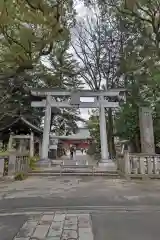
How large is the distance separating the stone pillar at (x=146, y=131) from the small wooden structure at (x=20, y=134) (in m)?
12.7

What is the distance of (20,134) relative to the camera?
26.1m

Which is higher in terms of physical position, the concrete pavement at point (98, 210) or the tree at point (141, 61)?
the tree at point (141, 61)

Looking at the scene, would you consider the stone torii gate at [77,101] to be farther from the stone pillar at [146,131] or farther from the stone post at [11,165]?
the stone post at [11,165]

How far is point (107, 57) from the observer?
889 inches

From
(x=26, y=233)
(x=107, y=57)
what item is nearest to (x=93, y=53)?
(x=107, y=57)

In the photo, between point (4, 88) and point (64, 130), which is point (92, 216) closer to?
point (4, 88)

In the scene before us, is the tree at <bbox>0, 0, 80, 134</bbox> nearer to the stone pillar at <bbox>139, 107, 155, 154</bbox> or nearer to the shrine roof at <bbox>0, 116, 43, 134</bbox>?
the stone pillar at <bbox>139, 107, 155, 154</bbox>

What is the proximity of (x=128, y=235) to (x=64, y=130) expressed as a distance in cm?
2625

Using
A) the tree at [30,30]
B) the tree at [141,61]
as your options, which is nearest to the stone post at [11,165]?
the tree at [30,30]

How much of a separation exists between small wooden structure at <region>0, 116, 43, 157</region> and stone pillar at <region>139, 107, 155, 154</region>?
1273cm

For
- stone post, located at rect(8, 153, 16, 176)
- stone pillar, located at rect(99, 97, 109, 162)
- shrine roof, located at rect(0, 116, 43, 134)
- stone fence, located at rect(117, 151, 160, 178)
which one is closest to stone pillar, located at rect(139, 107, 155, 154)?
stone fence, located at rect(117, 151, 160, 178)

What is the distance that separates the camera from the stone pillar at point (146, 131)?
43.1 ft

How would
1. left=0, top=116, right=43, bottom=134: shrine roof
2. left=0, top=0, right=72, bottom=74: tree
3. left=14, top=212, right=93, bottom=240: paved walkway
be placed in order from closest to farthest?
left=14, top=212, right=93, bottom=240: paved walkway → left=0, top=0, right=72, bottom=74: tree → left=0, top=116, right=43, bottom=134: shrine roof

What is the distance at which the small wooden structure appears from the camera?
2422 cm
